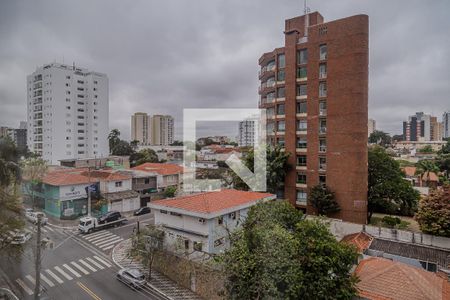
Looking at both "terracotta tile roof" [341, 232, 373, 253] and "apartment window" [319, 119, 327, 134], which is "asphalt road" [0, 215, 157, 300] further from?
"apartment window" [319, 119, 327, 134]

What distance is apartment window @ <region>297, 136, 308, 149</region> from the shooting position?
9.60 m

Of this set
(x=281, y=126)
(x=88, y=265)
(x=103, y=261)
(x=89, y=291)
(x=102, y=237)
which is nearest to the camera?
(x=89, y=291)

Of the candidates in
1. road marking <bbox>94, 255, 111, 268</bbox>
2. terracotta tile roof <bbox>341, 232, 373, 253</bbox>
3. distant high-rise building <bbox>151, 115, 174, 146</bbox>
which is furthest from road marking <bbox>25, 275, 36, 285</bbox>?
distant high-rise building <bbox>151, 115, 174, 146</bbox>

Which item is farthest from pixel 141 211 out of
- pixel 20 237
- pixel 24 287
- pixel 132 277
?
pixel 20 237

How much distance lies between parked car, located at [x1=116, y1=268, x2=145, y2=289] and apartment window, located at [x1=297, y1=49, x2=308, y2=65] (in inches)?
333

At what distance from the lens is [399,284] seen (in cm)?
365

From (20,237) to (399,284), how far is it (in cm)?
441

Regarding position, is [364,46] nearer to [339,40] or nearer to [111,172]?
[339,40]

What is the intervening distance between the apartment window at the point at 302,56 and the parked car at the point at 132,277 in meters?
8.47

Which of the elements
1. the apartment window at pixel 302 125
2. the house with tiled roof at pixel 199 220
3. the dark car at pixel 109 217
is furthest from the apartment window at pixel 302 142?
the dark car at pixel 109 217

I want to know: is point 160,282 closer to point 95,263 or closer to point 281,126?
point 95,263

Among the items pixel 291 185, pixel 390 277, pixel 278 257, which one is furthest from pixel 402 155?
pixel 278 257

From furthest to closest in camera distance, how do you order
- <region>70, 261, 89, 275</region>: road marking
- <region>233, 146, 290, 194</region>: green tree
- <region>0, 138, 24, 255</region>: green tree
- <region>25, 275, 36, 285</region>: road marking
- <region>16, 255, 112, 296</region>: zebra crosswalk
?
<region>233, 146, 290, 194</region>: green tree → <region>70, 261, 89, 275</region>: road marking → <region>16, 255, 112, 296</region>: zebra crosswalk → <region>25, 275, 36, 285</region>: road marking → <region>0, 138, 24, 255</region>: green tree

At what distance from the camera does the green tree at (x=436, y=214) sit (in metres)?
6.25
